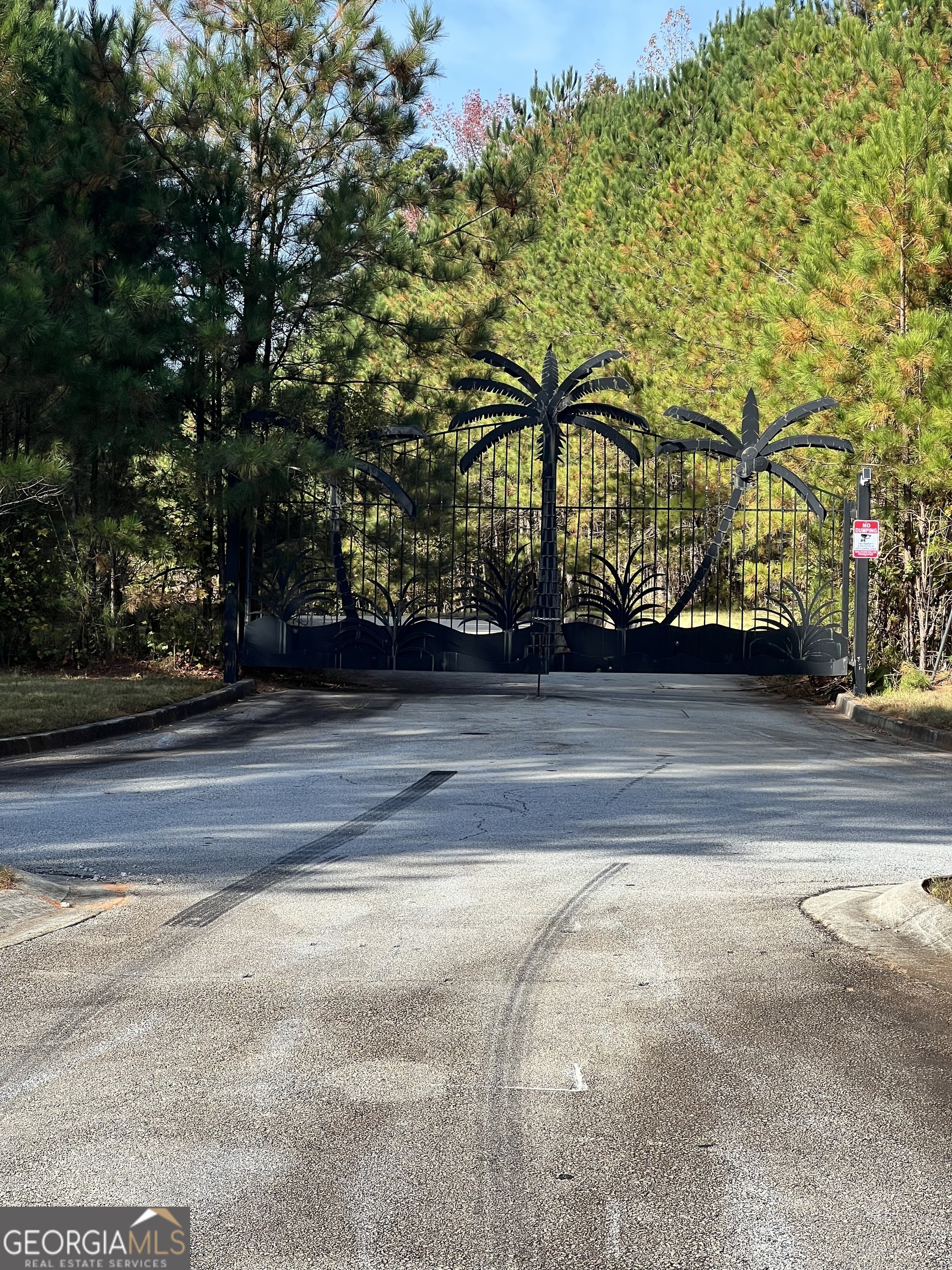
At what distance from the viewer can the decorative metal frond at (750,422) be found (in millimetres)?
17688

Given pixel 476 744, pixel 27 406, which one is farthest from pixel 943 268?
pixel 27 406

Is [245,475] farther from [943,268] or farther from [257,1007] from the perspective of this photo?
[257,1007]

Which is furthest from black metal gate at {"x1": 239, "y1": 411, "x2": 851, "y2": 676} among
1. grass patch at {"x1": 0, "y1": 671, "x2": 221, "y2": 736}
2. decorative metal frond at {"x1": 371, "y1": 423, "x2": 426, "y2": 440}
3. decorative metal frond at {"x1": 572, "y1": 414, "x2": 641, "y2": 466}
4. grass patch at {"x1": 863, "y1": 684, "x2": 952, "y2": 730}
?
grass patch at {"x1": 0, "y1": 671, "x2": 221, "y2": 736}

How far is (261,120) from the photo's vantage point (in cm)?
1778

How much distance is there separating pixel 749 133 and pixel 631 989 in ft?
87.8

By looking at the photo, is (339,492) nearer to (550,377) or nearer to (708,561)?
(550,377)

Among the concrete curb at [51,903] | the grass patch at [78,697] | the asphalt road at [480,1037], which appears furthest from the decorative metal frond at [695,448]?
the concrete curb at [51,903]

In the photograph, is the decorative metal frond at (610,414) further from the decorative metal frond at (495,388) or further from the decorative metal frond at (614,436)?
the decorative metal frond at (495,388)

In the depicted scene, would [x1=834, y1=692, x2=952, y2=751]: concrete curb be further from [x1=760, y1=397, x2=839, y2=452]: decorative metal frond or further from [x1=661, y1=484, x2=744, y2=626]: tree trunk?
[x1=760, y1=397, x2=839, y2=452]: decorative metal frond

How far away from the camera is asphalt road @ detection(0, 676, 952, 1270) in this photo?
3379mm

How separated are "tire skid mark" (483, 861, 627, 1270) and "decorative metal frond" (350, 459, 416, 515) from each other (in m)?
11.6

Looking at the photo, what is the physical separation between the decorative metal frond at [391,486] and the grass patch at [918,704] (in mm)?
6367

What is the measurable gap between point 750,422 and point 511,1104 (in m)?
14.8

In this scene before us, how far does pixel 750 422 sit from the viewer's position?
17734mm
